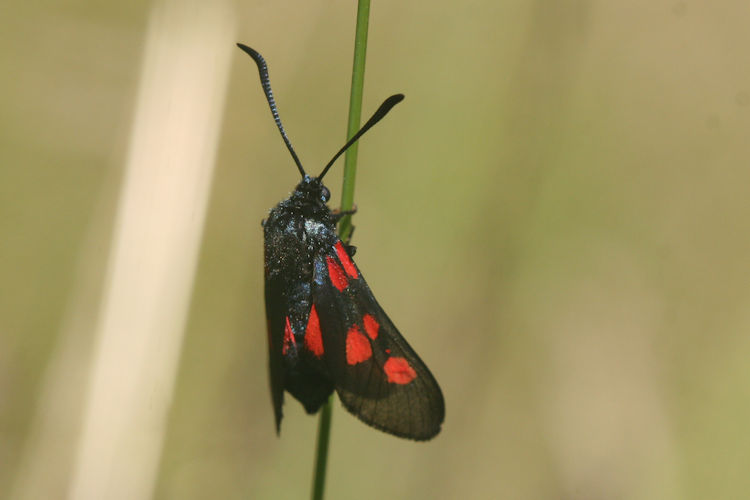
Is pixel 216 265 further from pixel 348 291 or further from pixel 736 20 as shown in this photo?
pixel 736 20

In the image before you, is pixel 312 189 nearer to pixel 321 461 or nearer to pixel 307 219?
pixel 307 219

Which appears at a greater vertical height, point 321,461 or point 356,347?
point 356,347

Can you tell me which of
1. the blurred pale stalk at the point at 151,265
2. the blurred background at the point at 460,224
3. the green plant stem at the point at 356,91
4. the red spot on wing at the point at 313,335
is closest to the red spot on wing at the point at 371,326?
the red spot on wing at the point at 313,335

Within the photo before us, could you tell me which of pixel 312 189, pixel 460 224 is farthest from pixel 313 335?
pixel 460 224

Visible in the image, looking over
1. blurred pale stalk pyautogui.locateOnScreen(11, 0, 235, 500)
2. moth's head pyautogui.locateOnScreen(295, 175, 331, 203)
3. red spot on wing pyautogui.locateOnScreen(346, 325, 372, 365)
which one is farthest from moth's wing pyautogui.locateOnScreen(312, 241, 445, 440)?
blurred pale stalk pyautogui.locateOnScreen(11, 0, 235, 500)

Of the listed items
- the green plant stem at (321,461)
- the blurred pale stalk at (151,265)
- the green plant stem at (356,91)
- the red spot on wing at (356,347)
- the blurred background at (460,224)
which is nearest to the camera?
the green plant stem at (356,91)

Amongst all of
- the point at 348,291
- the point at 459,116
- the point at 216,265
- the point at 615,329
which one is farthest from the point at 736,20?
the point at 216,265

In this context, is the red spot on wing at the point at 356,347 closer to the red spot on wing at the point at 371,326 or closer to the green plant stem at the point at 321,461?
the red spot on wing at the point at 371,326

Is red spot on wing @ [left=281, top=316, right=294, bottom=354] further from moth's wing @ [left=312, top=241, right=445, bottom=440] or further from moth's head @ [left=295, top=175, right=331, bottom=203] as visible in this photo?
moth's head @ [left=295, top=175, right=331, bottom=203]
